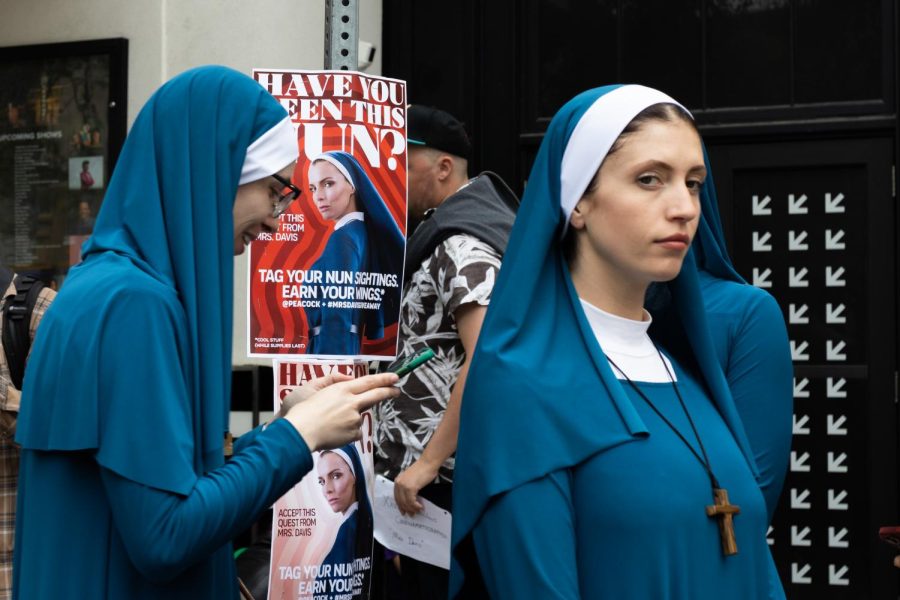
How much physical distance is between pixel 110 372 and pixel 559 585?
75 cm

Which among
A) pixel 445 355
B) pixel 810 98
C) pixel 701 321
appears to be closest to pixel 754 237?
pixel 810 98

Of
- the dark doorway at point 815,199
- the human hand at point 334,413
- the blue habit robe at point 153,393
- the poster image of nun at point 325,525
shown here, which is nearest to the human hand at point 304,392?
the human hand at point 334,413

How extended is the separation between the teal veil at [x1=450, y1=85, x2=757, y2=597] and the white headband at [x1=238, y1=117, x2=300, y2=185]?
43 centimetres

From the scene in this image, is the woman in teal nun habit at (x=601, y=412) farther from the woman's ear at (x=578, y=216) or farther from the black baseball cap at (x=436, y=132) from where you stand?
the black baseball cap at (x=436, y=132)

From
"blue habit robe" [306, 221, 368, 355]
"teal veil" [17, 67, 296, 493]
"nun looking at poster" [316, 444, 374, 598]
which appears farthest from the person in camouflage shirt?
"teal veil" [17, 67, 296, 493]

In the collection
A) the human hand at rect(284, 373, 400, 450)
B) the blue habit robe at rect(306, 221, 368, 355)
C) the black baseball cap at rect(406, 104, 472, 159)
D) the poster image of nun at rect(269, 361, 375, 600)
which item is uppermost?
the black baseball cap at rect(406, 104, 472, 159)

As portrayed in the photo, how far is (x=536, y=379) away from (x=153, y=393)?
593 mm

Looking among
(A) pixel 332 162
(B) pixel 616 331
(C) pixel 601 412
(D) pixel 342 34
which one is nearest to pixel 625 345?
(B) pixel 616 331

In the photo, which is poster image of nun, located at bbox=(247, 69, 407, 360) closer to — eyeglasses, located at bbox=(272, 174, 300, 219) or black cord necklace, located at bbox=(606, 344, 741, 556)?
eyeglasses, located at bbox=(272, 174, 300, 219)

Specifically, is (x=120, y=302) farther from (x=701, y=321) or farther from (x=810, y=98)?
(x=810, y=98)

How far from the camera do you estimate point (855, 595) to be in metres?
5.44

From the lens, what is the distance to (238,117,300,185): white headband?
2207 mm

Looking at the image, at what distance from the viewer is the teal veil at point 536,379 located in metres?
1.99

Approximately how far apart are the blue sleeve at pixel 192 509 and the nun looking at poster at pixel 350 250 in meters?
1.36
